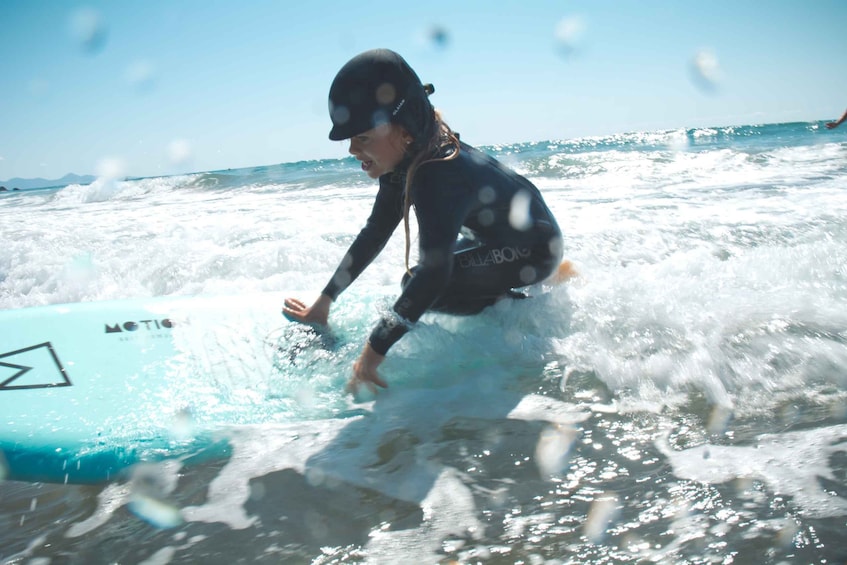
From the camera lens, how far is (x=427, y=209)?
189 centimetres

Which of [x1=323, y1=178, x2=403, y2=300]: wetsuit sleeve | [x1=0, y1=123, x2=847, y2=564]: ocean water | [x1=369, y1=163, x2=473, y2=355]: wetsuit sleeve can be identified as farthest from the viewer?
[x1=323, y1=178, x2=403, y2=300]: wetsuit sleeve

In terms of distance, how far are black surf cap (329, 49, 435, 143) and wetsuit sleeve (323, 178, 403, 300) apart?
600 mm

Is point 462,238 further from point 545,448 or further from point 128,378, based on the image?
point 128,378

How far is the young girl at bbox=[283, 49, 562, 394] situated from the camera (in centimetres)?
180

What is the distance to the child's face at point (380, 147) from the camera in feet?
6.05

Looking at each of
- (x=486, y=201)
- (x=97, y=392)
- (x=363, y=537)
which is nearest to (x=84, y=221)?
(x=97, y=392)

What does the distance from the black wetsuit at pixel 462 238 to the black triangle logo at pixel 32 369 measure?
1092 mm

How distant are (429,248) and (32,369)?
166cm

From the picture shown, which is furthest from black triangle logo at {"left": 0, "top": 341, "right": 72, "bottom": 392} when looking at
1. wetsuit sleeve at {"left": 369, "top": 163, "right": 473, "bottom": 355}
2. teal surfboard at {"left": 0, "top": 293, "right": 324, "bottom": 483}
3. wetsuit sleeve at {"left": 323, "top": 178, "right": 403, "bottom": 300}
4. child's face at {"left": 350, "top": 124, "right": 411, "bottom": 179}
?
child's face at {"left": 350, "top": 124, "right": 411, "bottom": 179}

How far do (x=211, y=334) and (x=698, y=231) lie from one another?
3.94m

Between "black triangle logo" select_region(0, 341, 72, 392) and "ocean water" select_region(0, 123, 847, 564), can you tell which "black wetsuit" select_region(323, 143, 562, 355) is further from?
"black triangle logo" select_region(0, 341, 72, 392)

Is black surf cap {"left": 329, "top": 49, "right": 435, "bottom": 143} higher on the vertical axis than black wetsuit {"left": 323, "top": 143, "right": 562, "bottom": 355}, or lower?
higher

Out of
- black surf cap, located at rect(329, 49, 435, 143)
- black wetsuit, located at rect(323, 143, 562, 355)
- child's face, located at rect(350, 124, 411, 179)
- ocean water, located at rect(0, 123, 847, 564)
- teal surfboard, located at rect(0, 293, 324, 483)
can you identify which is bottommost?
ocean water, located at rect(0, 123, 847, 564)

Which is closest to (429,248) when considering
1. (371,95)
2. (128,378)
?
(371,95)
